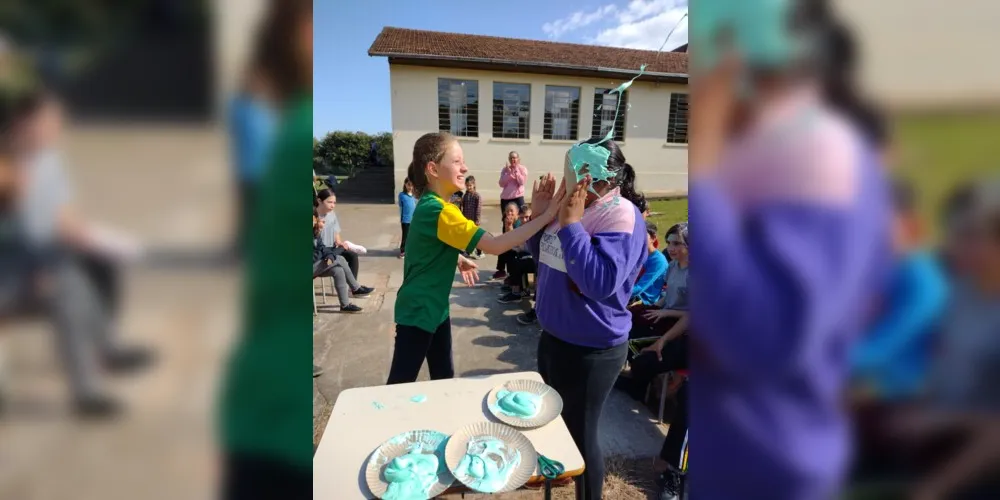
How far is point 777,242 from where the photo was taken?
47 centimetres

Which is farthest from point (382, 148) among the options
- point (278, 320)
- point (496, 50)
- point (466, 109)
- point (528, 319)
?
point (278, 320)

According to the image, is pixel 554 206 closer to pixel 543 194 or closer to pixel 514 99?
pixel 543 194

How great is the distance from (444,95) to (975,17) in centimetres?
1503

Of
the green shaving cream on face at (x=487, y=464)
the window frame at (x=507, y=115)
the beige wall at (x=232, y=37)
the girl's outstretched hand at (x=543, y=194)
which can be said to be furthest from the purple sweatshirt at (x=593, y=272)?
the window frame at (x=507, y=115)

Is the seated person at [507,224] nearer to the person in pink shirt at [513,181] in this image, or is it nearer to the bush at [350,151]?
the person in pink shirt at [513,181]

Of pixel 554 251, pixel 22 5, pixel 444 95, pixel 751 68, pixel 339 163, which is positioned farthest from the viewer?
pixel 339 163

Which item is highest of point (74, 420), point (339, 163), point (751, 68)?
point (339, 163)

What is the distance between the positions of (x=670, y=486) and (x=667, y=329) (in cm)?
132

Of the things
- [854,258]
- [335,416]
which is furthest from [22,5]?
[335,416]

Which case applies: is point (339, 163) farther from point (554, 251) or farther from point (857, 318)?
point (857, 318)

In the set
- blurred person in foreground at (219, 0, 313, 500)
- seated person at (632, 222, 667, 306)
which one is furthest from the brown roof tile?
blurred person in foreground at (219, 0, 313, 500)

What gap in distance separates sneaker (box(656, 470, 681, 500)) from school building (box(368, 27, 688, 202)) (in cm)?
1274

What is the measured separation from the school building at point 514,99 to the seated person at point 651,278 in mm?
10613

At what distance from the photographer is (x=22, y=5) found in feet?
1.31
